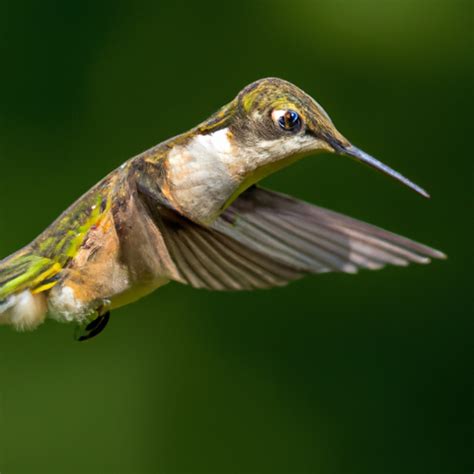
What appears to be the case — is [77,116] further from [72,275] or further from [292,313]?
[72,275]

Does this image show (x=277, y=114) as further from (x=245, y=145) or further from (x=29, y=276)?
(x=29, y=276)

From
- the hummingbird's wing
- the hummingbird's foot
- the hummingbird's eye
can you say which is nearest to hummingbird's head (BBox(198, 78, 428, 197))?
the hummingbird's eye

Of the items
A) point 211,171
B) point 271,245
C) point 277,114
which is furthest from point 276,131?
point 271,245

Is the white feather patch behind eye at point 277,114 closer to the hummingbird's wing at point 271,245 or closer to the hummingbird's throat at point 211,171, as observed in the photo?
the hummingbird's throat at point 211,171

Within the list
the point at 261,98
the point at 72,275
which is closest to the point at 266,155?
the point at 261,98

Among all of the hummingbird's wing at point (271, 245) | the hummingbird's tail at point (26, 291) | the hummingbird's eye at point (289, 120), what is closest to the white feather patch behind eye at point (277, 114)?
the hummingbird's eye at point (289, 120)
